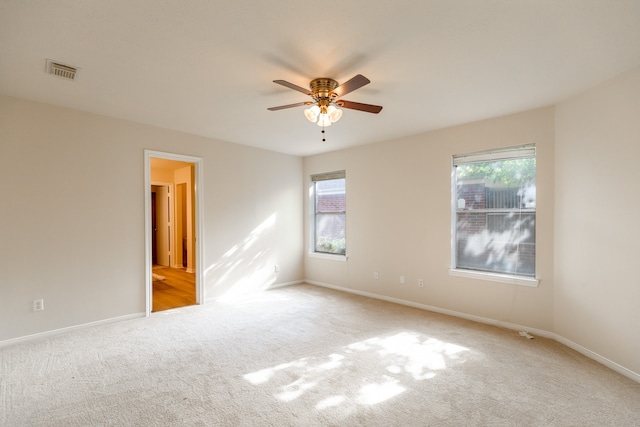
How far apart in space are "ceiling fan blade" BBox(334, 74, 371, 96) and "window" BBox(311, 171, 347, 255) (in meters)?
3.12

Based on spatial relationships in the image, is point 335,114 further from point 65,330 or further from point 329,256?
point 65,330

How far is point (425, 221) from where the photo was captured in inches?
175

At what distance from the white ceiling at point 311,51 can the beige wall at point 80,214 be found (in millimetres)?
395

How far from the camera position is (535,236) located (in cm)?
355

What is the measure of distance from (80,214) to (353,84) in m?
3.49

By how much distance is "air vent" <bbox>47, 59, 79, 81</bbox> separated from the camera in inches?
99.0

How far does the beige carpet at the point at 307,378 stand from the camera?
6.75ft

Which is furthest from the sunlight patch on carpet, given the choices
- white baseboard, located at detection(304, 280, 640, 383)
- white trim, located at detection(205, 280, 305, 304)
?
white trim, located at detection(205, 280, 305, 304)

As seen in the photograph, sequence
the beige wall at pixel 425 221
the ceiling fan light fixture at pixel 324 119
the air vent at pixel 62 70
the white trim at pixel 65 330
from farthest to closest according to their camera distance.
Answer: the beige wall at pixel 425 221, the white trim at pixel 65 330, the ceiling fan light fixture at pixel 324 119, the air vent at pixel 62 70

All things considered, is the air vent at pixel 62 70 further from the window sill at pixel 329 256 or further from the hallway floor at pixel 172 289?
the window sill at pixel 329 256

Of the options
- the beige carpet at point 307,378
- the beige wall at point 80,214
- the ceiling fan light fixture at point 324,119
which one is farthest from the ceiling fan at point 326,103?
the beige wall at point 80,214

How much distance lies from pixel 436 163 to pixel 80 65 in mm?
4094

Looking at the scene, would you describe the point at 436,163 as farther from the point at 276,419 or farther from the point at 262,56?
the point at 276,419

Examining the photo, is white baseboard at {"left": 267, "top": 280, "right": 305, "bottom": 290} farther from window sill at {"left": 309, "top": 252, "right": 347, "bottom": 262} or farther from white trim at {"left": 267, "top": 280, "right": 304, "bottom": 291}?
window sill at {"left": 309, "top": 252, "right": 347, "bottom": 262}
